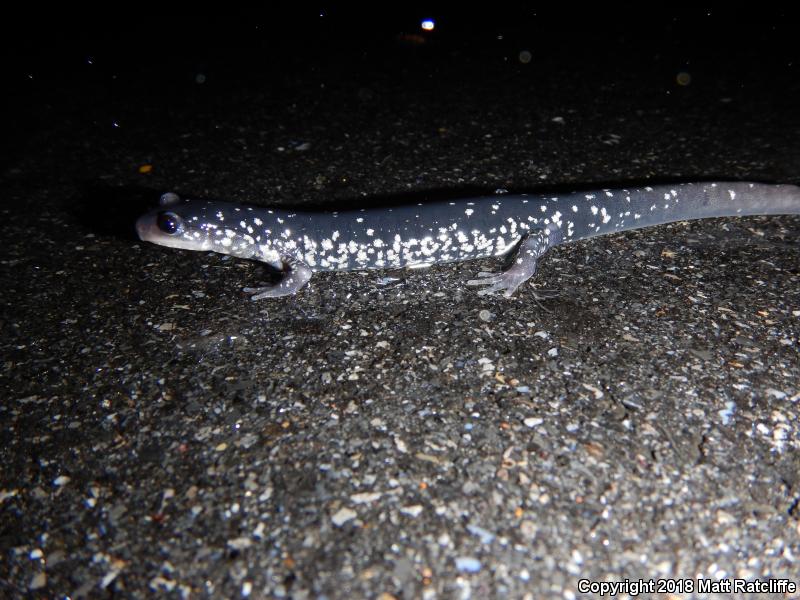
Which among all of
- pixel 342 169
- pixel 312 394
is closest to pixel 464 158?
pixel 342 169

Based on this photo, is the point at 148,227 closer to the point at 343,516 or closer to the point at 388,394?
the point at 388,394

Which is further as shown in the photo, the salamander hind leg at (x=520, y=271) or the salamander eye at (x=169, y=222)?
the salamander hind leg at (x=520, y=271)

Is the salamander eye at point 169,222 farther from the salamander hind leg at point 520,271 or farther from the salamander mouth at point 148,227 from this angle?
the salamander hind leg at point 520,271

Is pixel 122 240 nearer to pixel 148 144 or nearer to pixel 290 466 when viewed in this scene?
pixel 148 144

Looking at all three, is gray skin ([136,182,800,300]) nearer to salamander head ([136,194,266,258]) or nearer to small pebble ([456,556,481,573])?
salamander head ([136,194,266,258])
